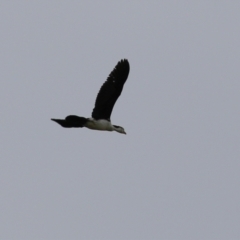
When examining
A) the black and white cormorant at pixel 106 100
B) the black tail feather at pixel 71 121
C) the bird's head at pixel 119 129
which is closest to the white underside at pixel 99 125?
the black and white cormorant at pixel 106 100

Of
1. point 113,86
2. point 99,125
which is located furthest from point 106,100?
point 99,125

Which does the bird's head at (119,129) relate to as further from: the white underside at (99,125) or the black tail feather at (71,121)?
the black tail feather at (71,121)

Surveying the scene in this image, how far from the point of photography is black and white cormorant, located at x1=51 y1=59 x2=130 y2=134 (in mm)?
20203

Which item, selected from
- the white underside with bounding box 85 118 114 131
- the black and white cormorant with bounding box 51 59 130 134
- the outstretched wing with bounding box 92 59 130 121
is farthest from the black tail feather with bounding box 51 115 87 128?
the outstretched wing with bounding box 92 59 130 121

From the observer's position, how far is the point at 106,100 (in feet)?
67.5

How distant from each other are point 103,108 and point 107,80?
89cm

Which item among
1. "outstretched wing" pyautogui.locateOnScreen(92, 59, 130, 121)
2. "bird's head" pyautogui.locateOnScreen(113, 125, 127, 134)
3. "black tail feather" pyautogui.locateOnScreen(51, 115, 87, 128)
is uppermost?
"outstretched wing" pyautogui.locateOnScreen(92, 59, 130, 121)

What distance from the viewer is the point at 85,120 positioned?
20281 millimetres

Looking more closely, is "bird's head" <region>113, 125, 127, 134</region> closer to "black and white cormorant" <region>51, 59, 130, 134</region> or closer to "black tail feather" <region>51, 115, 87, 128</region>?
"black and white cormorant" <region>51, 59, 130, 134</region>

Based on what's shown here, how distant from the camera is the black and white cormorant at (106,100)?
66.3 ft

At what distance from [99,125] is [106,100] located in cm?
80

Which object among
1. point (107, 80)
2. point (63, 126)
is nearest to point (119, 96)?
point (107, 80)

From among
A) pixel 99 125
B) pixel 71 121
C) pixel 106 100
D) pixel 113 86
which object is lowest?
pixel 71 121

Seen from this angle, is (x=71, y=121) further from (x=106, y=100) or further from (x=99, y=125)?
(x=106, y=100)
